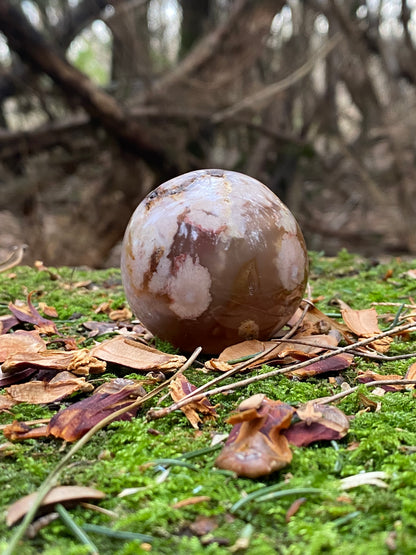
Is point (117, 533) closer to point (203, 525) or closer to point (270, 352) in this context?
point (203, 525)

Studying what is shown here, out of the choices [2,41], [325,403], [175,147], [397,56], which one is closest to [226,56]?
[175,147]

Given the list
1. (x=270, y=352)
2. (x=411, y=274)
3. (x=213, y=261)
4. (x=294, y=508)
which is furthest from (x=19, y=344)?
(x=411, y=274)

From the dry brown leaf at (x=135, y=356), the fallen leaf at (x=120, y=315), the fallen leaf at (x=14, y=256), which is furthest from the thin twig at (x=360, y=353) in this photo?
the fallen leaf at (x=14, y=256)

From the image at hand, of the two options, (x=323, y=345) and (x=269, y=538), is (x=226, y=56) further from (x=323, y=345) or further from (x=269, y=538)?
(x=269, y=538)

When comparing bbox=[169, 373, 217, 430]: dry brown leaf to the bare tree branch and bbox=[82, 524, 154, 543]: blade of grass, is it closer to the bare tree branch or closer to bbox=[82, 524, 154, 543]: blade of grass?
bbox=[82, 524, 154, 543]: blade of grass

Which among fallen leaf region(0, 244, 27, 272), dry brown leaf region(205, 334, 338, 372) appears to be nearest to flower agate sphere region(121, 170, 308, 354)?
dry brown leaf region(205, 334, 338, 372)

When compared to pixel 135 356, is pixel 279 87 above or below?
above
